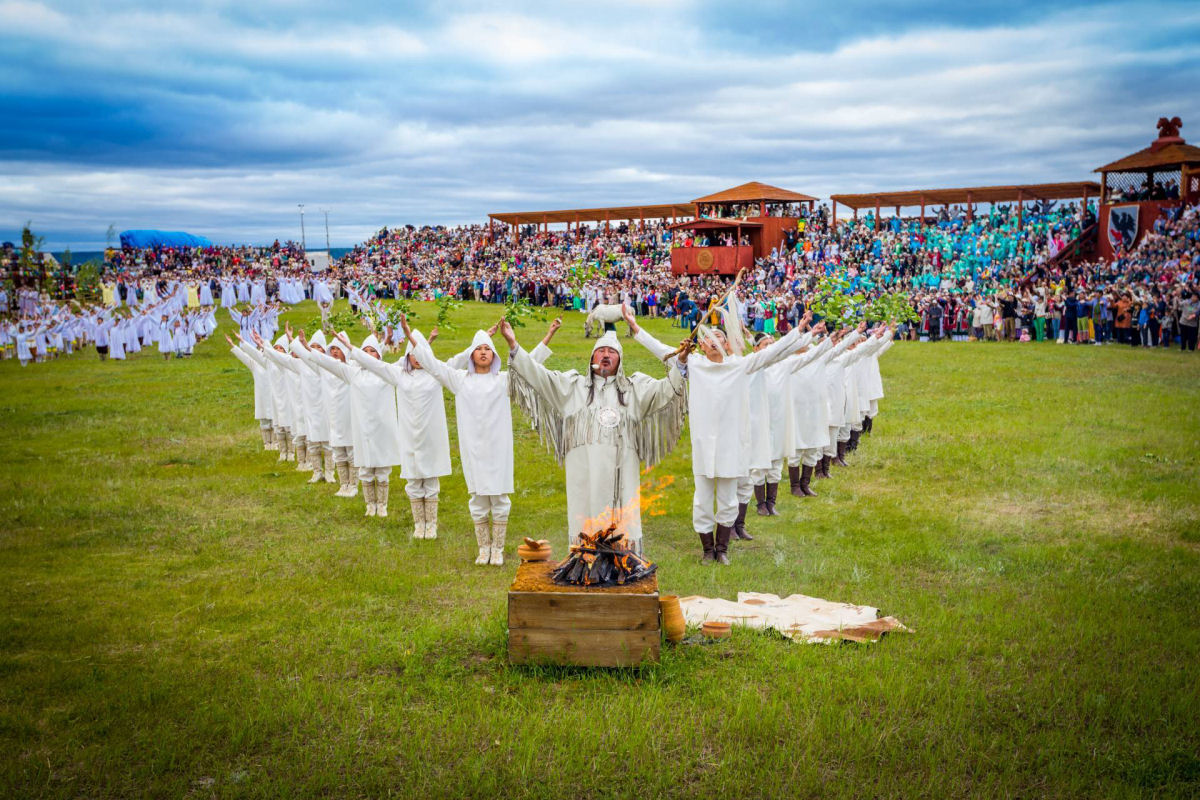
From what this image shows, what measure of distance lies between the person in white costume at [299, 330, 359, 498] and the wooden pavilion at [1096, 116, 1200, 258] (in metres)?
35.7

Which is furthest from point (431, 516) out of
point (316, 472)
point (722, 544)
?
point (316, 472)

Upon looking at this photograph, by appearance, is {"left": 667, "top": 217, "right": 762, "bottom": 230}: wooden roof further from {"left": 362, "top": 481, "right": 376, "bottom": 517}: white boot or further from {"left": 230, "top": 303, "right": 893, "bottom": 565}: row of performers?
{"left": 362, "top": 481, "right": 376, "bottom": 517}: white boot

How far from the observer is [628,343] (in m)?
33.7

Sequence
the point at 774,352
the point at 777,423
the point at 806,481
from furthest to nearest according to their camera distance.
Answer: the point at 806,481 < the point at 777,423 < the point at 774,352

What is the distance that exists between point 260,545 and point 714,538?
5270mm

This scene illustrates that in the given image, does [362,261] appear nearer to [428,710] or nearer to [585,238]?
[585,238]

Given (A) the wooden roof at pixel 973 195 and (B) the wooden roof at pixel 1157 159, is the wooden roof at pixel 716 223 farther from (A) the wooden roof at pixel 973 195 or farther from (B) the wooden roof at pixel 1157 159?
(B) the wooden roof at pixel 1157 159

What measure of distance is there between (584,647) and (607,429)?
6.87 feet

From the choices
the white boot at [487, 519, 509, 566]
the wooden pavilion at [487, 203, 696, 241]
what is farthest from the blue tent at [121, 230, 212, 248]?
the white boot at [487, 519, 509, 566]

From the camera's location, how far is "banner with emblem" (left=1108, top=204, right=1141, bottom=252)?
37219 millimetres

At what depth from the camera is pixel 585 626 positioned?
21.5 feet

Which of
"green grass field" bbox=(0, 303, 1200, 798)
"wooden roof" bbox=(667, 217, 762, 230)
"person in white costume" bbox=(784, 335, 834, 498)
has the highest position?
"wooden roof" bbox=(667, 217, 762, 230)

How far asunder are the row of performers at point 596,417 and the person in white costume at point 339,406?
0.02m

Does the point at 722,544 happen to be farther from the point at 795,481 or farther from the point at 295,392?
the point at 295,392
